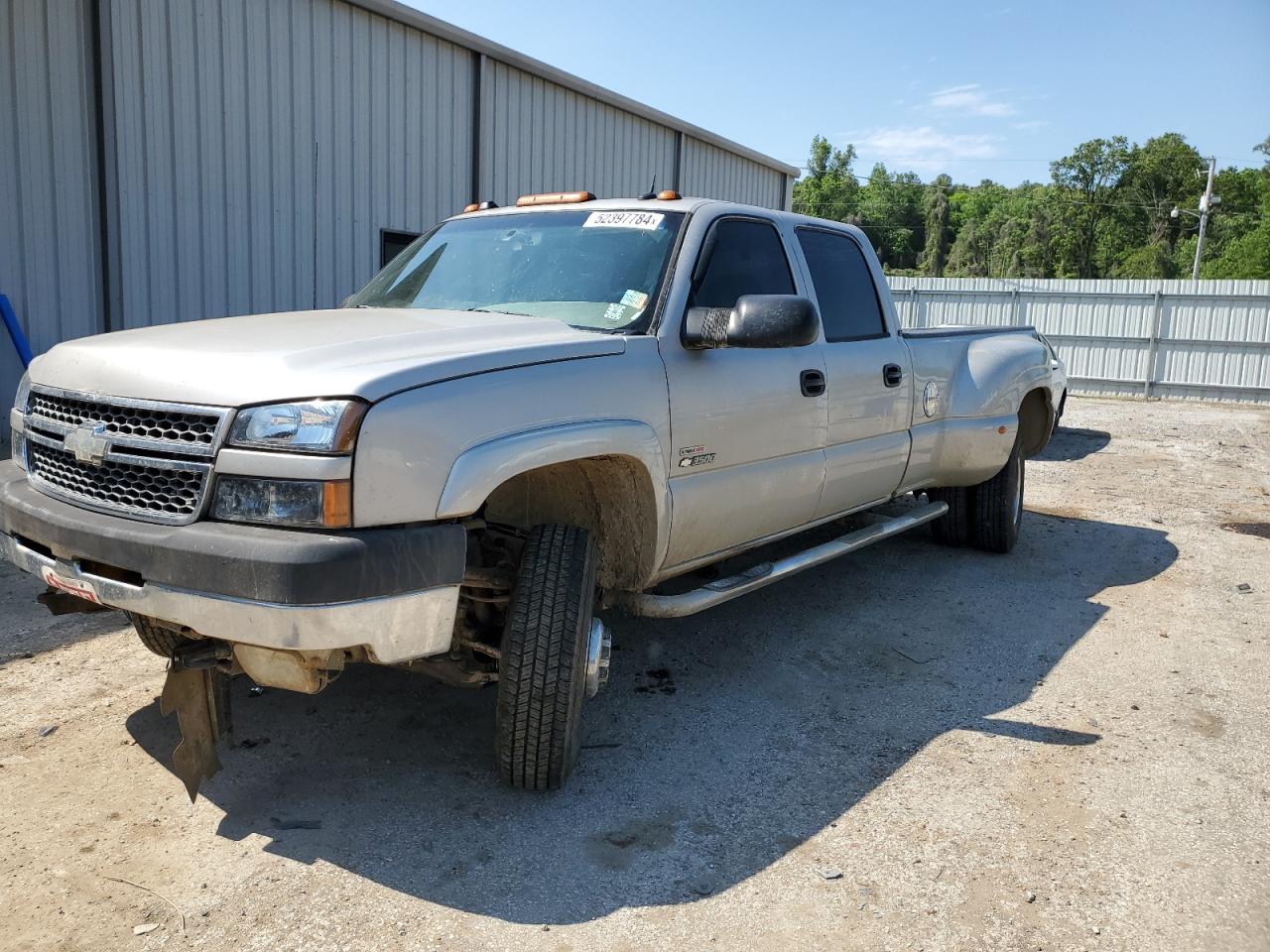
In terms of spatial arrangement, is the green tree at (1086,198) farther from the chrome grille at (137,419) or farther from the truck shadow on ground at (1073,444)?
the chrome grille at (137,419)

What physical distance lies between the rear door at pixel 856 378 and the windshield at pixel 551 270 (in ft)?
3.62

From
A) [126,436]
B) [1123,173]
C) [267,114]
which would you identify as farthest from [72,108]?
[1123,173]

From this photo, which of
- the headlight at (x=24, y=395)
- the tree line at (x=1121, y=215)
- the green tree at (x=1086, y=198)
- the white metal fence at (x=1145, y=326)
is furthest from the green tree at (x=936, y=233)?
the headlight at (x=24, y=395)

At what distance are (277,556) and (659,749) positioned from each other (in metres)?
1.73

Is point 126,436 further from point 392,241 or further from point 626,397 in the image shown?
point 392,241

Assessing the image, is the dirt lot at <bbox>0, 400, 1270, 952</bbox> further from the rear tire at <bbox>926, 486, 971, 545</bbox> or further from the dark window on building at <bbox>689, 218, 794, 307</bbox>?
the dark window on building at <bbox>689, 218, 794, 307</bbox>

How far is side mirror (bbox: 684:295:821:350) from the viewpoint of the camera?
337cm

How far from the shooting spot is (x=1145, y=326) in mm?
18922

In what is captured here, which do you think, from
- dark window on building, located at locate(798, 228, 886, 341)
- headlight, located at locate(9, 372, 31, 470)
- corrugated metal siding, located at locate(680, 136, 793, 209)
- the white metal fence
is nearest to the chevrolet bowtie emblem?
headlight, located at locate(9, 372, 31, 470)

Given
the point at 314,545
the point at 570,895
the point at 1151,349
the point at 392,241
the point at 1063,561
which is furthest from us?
the point at 1151,349

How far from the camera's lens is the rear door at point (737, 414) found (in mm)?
3521

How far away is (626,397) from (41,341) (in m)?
6.75

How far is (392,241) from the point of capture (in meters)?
10.9

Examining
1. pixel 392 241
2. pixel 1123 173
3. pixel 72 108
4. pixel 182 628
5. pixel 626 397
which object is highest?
pixel 1123 173
